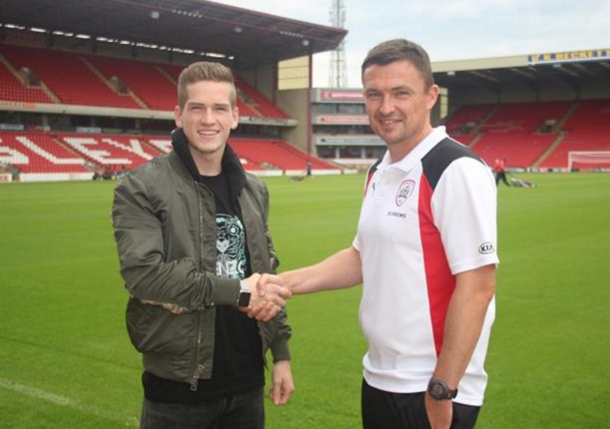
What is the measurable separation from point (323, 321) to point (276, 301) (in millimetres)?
4777

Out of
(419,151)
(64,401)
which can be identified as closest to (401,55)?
(419,151)

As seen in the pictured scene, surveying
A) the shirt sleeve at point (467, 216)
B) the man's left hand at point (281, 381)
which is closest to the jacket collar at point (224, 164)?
the man's left hand at point (281, 381)

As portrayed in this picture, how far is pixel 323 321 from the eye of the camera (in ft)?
25.2

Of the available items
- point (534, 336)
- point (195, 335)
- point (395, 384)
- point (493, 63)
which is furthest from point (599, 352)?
point (493, 63)

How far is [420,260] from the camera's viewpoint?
8.46 feet

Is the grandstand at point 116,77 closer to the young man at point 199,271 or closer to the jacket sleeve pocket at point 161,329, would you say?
the young man at point 199,271

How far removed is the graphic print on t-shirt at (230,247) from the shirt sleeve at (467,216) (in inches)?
38.6

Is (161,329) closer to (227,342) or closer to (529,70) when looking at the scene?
(227,342)

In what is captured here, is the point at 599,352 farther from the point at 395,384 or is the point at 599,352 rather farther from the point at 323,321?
the point at 395,384

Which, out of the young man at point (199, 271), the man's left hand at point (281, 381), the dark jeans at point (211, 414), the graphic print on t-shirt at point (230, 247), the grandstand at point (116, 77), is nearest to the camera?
the young man at point (199, 271)

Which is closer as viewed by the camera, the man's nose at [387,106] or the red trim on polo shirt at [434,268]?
the red trim on polo shirt at [434,268]

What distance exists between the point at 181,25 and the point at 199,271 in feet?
170

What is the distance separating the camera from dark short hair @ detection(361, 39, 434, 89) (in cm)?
265

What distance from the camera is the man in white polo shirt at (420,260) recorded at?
2471mm
